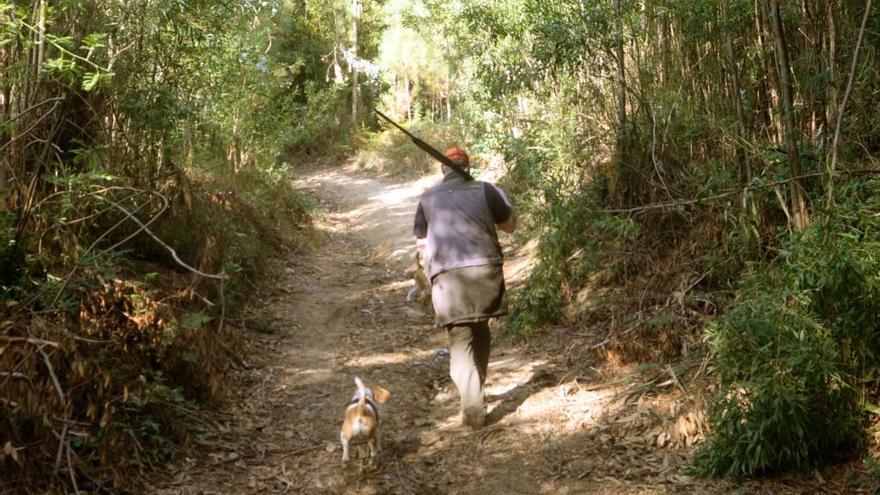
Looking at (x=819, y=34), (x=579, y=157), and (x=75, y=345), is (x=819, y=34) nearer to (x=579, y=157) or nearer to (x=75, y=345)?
(x=579, y=157)

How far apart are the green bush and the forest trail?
311mm

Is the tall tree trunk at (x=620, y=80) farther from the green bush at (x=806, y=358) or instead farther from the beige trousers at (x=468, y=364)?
the green bush at (x=806, y=358)

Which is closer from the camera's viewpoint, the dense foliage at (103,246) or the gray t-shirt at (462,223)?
the dense foliage at (103,246)

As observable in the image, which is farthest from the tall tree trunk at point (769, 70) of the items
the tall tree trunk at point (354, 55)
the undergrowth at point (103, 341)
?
the tall tree trunk at point (354, 55)

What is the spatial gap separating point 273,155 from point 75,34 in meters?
9.17

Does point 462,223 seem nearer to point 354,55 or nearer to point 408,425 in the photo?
point 408,425

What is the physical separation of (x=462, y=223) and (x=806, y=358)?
8.40ft

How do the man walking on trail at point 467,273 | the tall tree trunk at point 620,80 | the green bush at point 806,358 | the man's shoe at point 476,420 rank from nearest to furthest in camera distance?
the green bush at point 806,358 < the man walking on trail at point 467,273 < the man's shoe at point 476,420 < the tall tree trunk at point 620,80

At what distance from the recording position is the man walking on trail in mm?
5602

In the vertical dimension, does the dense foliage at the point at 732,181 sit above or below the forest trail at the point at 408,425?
above

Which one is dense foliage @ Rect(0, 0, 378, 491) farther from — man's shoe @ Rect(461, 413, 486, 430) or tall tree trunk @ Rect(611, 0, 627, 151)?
tall tree trunk @ Rect(611, 0, 627, 151)

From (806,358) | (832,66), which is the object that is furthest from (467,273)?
(832,66)

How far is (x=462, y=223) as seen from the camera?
5.68 metres

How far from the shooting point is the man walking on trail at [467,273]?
18.4ft
